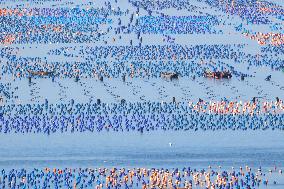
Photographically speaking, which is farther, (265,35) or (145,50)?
(265,35)

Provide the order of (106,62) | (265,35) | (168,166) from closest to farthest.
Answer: (168,166) → (106,62) → (265,35)

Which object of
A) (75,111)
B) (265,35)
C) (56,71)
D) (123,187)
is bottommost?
(123,187)

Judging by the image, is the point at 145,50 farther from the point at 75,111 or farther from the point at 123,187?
the point at 123,187

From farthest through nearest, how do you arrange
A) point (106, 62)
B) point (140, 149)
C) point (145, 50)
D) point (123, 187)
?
point (145, 50) < point (106, 62) < point (140, 149) < point (123, 187)

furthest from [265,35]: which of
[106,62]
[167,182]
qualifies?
[167,182]

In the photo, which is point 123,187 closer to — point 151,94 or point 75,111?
point 75,111

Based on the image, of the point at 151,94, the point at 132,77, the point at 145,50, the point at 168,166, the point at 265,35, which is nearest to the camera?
the point at 168,166

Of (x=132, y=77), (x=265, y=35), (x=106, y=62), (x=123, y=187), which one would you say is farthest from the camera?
(x=265, y=35)

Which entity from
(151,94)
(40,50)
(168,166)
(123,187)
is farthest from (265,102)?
(40,50)

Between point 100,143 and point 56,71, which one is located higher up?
point 56,71
